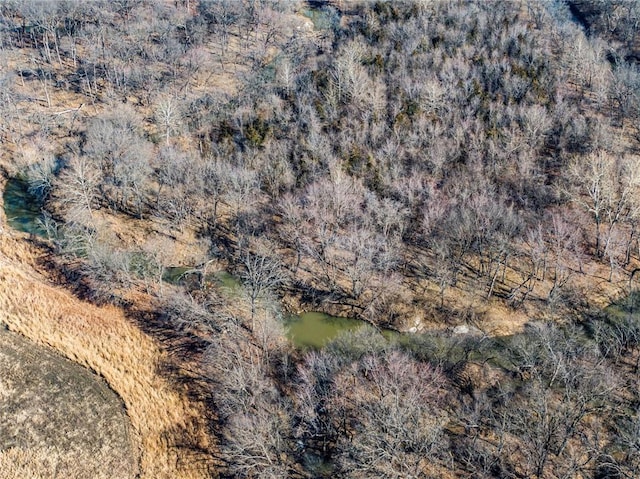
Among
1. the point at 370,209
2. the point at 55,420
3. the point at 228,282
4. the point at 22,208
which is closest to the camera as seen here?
the point at 55,420

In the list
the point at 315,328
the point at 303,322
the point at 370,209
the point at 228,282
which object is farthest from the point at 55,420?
the point at 370,209

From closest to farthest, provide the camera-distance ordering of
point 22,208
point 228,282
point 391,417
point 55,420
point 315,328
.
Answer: point 391,417
point 55,420
point 315,328
point 228,282
point 22,208

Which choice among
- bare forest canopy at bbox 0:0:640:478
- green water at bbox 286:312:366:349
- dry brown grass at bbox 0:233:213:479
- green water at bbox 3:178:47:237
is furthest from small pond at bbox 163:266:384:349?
green water at bbox 3:178:47:237

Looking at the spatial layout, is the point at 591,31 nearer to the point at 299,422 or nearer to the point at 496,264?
the point at 496,264

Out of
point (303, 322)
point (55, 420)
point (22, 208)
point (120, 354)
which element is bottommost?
point (55, 420)

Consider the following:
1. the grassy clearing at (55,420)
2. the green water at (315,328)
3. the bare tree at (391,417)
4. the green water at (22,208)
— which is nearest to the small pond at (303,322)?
the green water at (315,328)

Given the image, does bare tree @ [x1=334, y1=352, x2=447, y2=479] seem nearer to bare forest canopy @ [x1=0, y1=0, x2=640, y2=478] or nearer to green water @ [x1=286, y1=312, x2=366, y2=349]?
bare forest canopy @ [x1=0, y1=0, x2=640, y2=478]

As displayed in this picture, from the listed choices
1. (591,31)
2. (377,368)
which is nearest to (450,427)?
(377,368)

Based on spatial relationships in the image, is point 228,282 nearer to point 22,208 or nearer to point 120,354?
point 120,354
